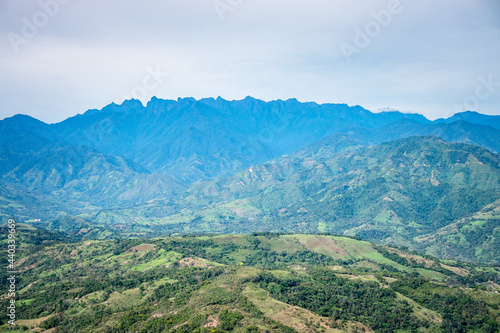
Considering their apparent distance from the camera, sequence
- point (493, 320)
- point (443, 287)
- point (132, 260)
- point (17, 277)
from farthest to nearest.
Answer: point (132, 260)
point (17, 277)
point (443, 287)
point (493, 320)

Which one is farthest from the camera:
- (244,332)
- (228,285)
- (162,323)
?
(228,285)

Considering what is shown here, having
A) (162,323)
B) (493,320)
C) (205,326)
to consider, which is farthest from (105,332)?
(493,320)

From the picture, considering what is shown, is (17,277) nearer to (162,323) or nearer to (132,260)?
(132,260)

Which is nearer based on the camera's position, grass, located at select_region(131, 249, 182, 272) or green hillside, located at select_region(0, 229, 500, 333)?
green hillside, located at select_region(0, 229, 500, 333)

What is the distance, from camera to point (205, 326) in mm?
91438

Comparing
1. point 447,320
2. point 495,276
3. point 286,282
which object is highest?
point 286,282

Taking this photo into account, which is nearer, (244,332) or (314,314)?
(244,332)

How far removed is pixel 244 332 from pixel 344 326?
3286 cm

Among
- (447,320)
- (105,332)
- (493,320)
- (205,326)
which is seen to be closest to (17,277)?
(105,332)

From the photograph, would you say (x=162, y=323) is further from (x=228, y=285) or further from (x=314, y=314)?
(x=314, y=314)

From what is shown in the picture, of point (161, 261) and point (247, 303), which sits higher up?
point (247, 303)

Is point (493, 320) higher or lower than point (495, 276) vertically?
higher

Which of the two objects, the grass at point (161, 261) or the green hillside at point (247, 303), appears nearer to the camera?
the green hillside at point (247, 303)

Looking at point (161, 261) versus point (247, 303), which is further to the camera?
point (161, 261)
